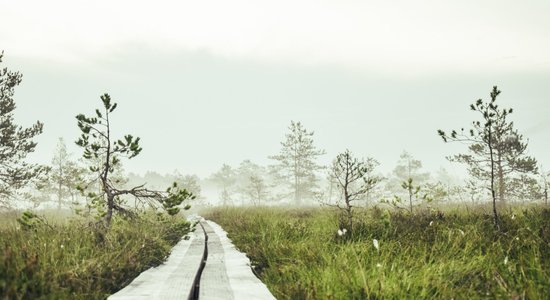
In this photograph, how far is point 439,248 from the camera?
4434 mm

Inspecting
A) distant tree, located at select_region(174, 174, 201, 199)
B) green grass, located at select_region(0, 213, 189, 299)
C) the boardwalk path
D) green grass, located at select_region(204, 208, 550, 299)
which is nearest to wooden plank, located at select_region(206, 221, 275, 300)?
the boardwalk path

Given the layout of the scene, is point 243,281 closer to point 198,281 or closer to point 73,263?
point 198,281

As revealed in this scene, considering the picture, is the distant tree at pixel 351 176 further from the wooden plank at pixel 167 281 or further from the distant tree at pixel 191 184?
the distant tree at pixel 191 184

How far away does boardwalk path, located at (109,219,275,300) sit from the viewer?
10.1 ft

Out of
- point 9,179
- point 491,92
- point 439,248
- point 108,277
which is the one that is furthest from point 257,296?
point 9,179

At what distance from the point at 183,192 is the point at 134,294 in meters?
3.32

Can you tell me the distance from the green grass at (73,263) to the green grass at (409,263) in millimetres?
1532

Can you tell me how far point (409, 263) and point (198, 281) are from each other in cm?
214

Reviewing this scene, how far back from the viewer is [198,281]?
→ 372 centimetres

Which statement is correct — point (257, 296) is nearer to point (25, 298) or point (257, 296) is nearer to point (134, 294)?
point (134, 294)

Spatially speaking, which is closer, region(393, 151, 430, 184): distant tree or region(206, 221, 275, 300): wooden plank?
region(206, 221, 275, 300): wooden plank

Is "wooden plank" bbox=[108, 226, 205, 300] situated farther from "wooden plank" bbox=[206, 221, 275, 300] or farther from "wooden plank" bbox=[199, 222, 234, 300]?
"wooden plank" bbox=[206, 221, 275, 300]

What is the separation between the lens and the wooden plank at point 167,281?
303cm

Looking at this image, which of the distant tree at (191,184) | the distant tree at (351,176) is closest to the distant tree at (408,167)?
the distant tree at (191,184)
